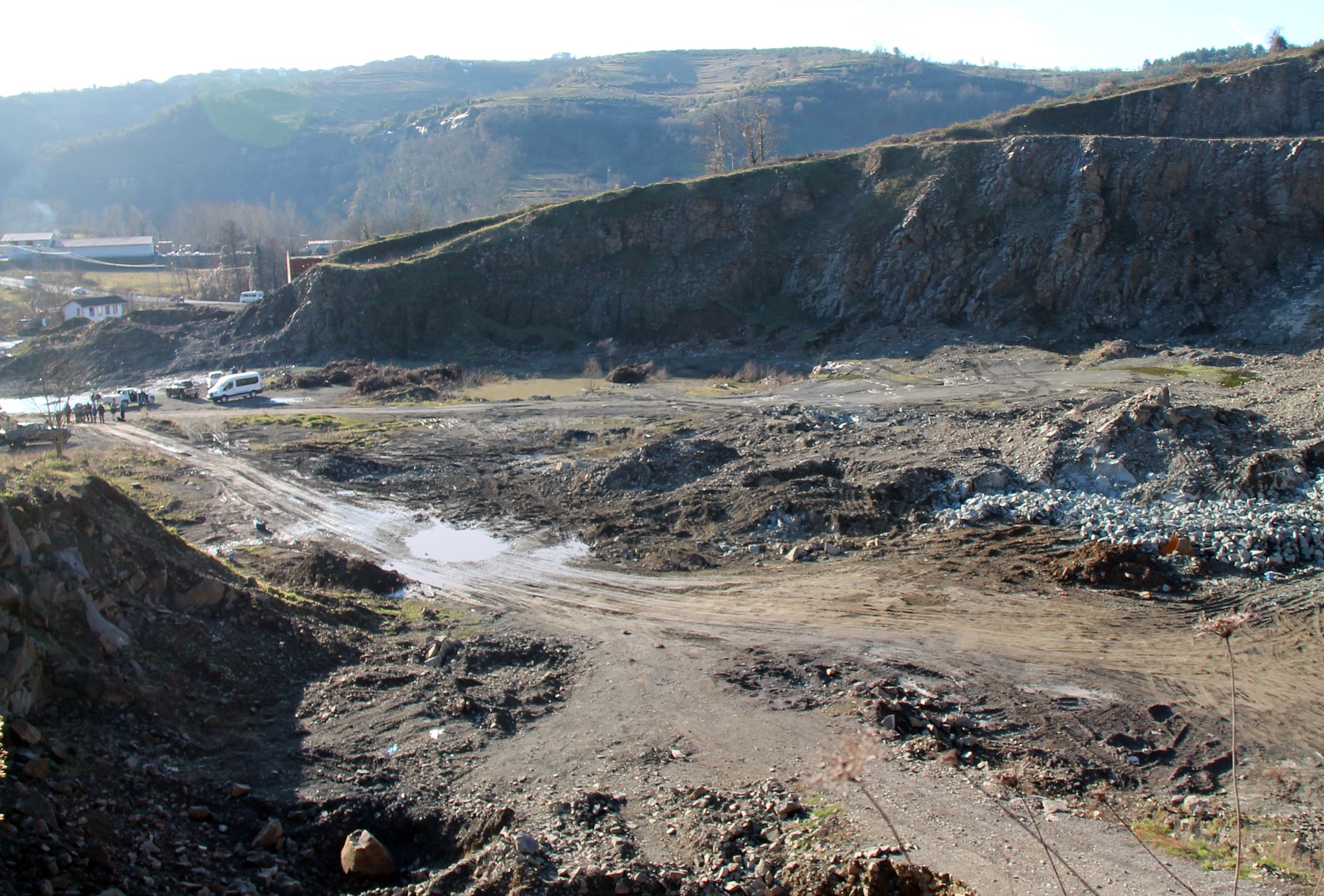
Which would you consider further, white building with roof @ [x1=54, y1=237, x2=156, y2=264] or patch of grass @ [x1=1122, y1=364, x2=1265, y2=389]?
white building with roof @ [x1=54, y1=237, x2=156, y2=264]

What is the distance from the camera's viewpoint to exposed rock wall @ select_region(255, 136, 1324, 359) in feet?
129

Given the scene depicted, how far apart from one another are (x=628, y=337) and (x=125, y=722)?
39559 mm

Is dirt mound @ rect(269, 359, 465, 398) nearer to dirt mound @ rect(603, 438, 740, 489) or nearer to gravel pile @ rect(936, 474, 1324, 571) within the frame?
dirt mound @ rect(603, 438, 740, 489)

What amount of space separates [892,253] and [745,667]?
36.4 metres

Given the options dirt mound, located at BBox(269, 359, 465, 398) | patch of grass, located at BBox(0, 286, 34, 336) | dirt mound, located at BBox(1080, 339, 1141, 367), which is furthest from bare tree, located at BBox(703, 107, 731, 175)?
patch of grass, located at BBox(0, 286, 34, 336)

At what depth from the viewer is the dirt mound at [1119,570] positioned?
52.2 ft

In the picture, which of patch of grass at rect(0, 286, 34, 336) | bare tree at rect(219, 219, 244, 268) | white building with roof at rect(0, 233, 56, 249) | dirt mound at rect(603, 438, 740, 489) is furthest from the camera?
white building with roof at rect(0, 233, 56, 249)

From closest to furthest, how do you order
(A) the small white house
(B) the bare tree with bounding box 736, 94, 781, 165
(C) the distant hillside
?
(A) the small white house
(B) the bare tree with bounding box 736, 94, 781, 165
(C) the distant hillside

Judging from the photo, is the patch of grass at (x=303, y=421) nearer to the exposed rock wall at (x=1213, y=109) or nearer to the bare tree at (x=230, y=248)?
the exposed rock wall at (x=1213, y=109)

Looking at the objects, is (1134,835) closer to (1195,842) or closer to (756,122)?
(1195,842)

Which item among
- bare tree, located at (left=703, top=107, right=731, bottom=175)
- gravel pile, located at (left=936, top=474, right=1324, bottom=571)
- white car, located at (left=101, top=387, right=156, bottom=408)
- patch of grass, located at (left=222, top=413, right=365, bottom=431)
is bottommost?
gravel pile, located at (left=936, top=474, right=1324, bottom=571)

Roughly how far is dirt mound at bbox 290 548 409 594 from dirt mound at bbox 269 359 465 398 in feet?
70.8

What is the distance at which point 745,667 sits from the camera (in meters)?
13.2

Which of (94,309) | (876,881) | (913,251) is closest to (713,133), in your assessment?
(94,309)
